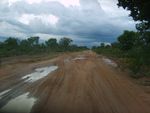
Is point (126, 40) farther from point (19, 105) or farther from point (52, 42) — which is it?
point (52, 42)

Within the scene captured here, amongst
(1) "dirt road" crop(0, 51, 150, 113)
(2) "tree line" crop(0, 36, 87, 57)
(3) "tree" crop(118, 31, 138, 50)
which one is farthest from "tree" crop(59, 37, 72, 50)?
(1) "dirt road" crop(0, 51, 150, 113)

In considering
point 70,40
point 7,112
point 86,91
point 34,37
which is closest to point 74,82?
point 86,91

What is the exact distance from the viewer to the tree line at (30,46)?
78988mm

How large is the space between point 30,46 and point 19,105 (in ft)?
342

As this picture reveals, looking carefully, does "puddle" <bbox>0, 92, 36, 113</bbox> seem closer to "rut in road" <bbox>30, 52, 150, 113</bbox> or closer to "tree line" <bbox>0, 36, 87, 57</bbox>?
"rut in road" <bbox>30, 52, 150, 113</bbox>

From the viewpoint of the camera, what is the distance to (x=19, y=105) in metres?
13.3

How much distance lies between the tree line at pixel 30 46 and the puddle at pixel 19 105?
49.6 meters

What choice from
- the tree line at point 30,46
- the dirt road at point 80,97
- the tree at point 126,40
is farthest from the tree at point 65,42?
the dirt road at point 80,97

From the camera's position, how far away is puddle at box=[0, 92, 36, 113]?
12.2 metres

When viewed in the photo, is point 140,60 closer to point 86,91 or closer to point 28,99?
point 86,91

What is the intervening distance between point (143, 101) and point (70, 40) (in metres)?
A: 152

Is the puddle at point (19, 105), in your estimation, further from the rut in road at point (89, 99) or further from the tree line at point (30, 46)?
the tree line at point (30, 46)

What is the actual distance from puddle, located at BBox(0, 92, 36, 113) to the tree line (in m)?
49.6

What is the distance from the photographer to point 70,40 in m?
167
